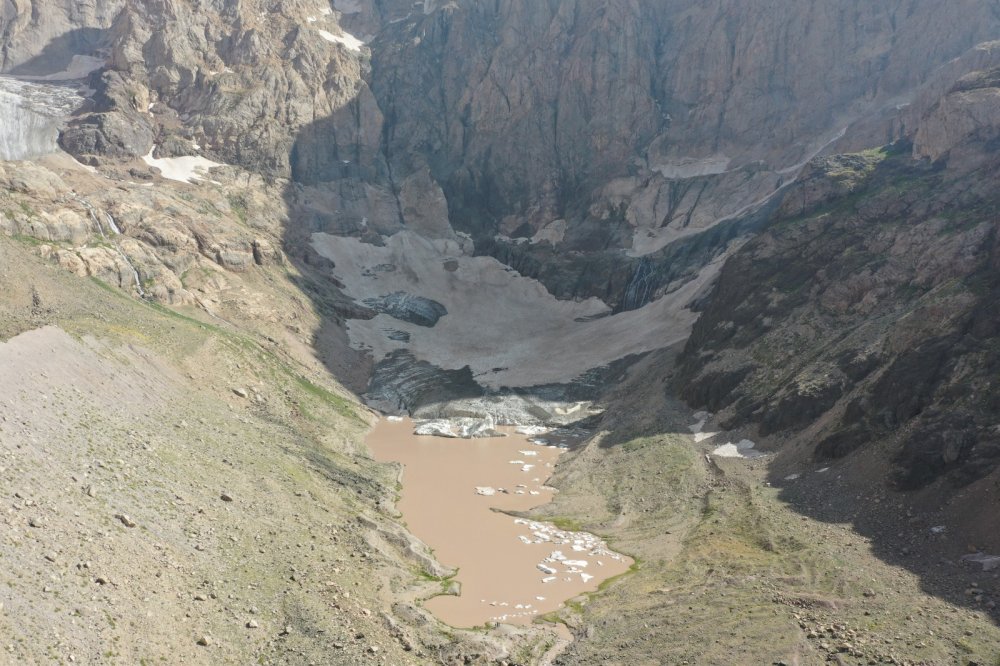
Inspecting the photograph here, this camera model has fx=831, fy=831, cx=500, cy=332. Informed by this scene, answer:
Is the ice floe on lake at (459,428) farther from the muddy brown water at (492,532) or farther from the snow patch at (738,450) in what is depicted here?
the snow patch at (738,450)

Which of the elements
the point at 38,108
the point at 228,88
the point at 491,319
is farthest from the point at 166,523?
the point at 228,88

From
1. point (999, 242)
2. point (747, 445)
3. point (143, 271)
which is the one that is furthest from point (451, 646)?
point (143, 271)

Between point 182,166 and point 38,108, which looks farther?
point 38,108

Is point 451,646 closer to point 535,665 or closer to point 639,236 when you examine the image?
point 535,665

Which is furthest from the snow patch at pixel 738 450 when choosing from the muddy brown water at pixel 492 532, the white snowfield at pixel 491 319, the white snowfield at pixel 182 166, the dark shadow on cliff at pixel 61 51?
the dark shadow on cliff at pixel 61 51

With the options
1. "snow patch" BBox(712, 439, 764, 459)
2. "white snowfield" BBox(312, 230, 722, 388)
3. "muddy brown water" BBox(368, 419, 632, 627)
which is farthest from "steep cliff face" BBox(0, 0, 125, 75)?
"snow patch" BBox(712, 439, 764, 459)

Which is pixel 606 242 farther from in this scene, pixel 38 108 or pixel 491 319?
pixel 38 108

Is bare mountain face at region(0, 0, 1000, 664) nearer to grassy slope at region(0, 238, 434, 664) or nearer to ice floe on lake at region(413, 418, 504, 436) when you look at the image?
grassy slope at region(0, 238, 434, 664)
